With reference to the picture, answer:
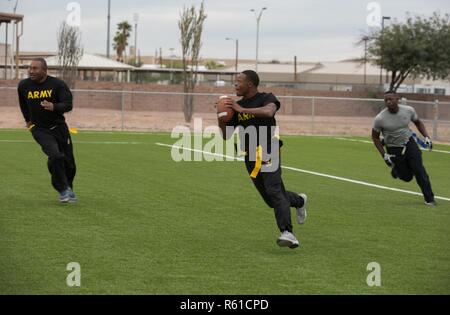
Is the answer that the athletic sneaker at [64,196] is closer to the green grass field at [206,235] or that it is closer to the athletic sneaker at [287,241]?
the green grass field at [206,235]

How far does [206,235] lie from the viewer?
10.4m

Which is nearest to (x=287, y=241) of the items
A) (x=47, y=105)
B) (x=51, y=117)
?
(x=47, y=105)

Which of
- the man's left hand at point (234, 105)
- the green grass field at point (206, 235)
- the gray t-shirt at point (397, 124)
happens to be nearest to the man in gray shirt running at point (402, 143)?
the gray t-shirt at point (397, 124)

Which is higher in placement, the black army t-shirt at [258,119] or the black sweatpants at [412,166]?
the black army t-shirt at [258,119]

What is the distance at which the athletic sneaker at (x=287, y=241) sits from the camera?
30.2ft

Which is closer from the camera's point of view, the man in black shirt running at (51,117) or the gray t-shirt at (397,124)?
the man in black shirt running at (51,117)

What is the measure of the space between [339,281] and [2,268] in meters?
2.91

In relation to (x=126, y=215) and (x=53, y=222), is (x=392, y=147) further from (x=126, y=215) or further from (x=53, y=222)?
(x=53, y=222)

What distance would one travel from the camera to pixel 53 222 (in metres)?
11.1

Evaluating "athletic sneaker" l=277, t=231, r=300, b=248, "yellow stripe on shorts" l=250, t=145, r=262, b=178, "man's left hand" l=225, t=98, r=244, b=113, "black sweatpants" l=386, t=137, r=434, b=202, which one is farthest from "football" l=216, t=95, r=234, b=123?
"black sweatpants" l=386, t=137, r=434, b=202

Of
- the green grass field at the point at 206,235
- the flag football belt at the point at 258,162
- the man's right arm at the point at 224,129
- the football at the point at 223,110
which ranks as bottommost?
the green grass field at the point at 206,235

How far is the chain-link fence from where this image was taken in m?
37.2

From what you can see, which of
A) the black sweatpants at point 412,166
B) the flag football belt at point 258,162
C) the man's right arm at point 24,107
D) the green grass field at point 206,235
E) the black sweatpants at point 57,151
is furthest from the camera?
the black sweatpants at point 412,166
